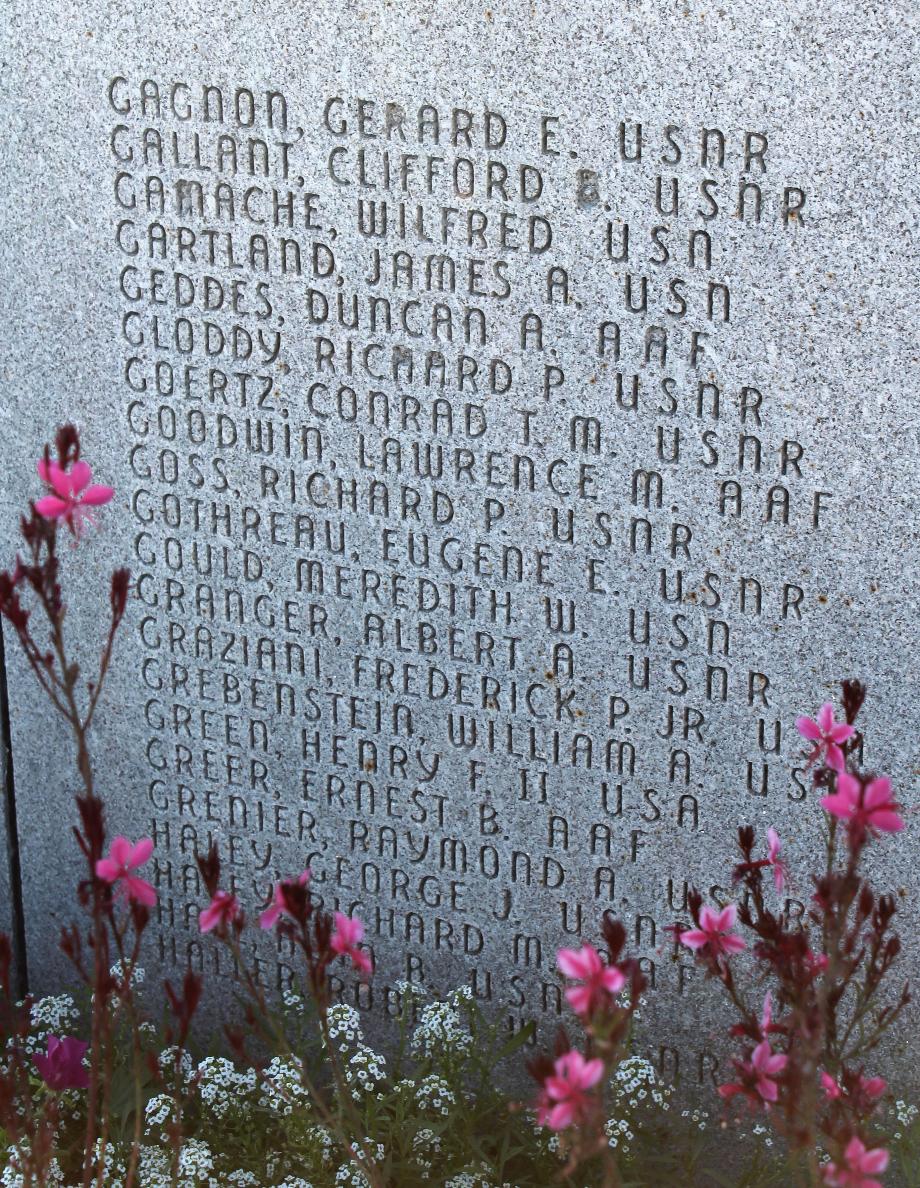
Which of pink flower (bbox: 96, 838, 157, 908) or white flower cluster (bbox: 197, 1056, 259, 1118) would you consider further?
white flower cluster (bbox: 197, 1056, 259, 1118)

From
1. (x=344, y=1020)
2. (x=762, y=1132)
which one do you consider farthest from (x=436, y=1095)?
(x=762, y=1132)

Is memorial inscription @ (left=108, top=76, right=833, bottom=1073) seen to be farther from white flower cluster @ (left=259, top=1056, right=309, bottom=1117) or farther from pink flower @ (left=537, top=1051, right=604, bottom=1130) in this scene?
pink flower @ (left=537, top=1051, right=604, bottom=1130)

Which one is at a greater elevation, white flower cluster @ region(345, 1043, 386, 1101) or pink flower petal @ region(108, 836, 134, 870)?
pink flower petal @ region(108, 836, 134, 870)

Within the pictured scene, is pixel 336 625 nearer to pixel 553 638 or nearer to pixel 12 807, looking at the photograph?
pixel 553 638

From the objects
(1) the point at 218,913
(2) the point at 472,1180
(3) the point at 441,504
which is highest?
(3) the point at 441,504

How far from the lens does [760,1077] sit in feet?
6.84

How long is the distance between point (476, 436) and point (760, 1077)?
1.49 metres

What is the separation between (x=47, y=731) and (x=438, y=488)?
114 cm

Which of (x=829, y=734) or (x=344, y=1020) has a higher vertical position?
(x=829, y=734)

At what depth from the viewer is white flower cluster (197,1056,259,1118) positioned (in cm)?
310

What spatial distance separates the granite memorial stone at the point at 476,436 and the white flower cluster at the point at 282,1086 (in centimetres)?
39

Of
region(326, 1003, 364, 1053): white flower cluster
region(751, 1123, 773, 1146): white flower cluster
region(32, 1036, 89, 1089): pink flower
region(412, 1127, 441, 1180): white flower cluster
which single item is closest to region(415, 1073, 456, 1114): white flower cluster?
region(412, 1127, 441, 1180): white flower cluster

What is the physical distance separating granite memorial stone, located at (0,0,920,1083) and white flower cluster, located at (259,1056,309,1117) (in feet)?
1.27

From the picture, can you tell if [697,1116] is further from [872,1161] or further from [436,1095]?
[872,1161]
